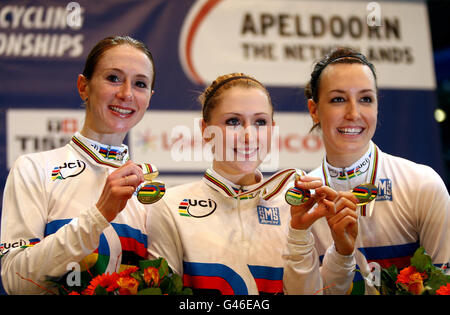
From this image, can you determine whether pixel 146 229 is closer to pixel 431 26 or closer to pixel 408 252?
pixel 408 252

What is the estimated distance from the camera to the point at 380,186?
7.45 feet

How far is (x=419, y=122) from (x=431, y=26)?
3.60 feet

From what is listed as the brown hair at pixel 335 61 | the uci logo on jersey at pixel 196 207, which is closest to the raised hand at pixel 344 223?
the uci logo on jersey at pixel 196 207

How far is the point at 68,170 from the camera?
2133 mm

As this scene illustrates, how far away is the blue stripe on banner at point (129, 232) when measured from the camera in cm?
211

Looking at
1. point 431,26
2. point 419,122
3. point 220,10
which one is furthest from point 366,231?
point 431,26

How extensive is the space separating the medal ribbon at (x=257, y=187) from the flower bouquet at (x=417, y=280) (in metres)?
0.54

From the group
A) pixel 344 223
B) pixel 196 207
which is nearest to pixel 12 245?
pixel 196 207

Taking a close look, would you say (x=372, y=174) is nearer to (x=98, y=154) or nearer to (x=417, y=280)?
(x=417, y=280)

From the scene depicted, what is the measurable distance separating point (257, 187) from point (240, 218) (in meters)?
0.16

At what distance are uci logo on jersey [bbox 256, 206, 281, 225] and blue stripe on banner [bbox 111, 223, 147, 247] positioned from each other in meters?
0.52

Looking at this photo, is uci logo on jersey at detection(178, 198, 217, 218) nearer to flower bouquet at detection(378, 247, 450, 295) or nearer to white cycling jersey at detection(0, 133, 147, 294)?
white cycling jersey at detection(0, 133, 147, 294)

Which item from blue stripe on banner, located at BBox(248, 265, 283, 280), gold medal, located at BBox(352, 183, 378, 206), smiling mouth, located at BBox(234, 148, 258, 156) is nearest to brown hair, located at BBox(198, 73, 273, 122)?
smiling mouth, located at BBox(234, 148, 258, 156)

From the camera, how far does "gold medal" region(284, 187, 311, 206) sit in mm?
1847
